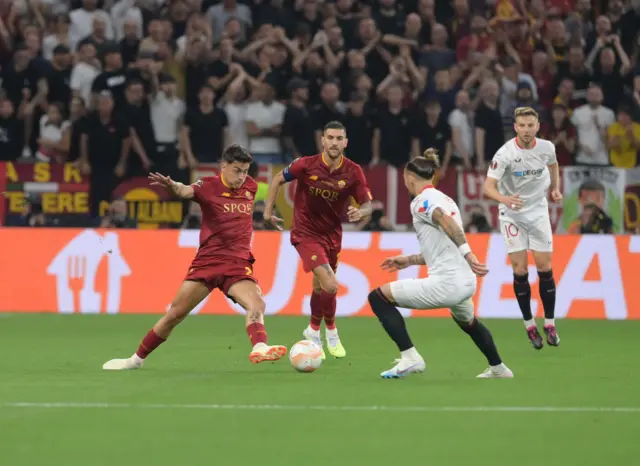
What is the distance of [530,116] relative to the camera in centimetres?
1363

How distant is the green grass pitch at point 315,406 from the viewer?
7133 millimetres

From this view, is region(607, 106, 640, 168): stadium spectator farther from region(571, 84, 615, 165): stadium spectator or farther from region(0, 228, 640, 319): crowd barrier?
region(0, 228, 640, 319): crowd barrier

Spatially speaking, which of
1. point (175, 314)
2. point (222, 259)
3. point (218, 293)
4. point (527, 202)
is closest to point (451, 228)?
point (222, 259)

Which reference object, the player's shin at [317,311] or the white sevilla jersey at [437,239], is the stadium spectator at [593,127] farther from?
the white sevilla jersey at [437,239]

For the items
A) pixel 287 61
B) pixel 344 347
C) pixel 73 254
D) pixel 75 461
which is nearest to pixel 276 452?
pixel 75 461

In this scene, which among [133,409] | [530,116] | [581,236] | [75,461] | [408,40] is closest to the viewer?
[75,461]

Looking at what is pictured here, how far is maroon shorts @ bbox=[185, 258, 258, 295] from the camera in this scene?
11288 mm

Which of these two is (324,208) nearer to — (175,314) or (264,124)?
(175,314)

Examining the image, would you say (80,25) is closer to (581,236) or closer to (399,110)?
(399,110)

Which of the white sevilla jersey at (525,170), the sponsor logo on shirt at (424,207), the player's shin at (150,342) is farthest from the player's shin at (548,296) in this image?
the player's shin at (150,342)

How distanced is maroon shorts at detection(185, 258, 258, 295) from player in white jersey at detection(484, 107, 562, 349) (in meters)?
3.45

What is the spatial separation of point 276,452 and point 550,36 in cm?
1606

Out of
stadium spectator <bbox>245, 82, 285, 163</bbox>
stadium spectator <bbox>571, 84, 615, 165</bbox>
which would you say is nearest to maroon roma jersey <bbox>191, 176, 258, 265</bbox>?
stadium spectator <bbox>245, 82, 285, 163</bbox>

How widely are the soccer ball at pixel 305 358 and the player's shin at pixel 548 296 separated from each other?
3.72 meters
